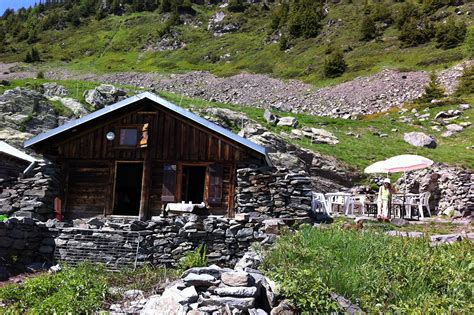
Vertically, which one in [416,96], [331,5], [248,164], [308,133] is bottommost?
[248,164]

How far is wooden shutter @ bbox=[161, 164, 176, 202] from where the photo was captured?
1778 cm

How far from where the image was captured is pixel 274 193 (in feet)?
54.4

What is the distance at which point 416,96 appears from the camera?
155 feet

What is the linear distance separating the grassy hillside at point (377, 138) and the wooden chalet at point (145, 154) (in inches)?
478

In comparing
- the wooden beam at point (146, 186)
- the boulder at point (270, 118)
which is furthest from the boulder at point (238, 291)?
the boulder at point (270, 118)

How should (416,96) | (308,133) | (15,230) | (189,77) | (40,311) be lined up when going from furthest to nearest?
(189,77), (416,96), (308,133), (15,230), (40,311)

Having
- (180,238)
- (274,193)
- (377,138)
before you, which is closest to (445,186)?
(274,193)

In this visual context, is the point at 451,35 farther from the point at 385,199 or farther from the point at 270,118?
the point at 385,199

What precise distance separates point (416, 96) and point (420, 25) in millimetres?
27916

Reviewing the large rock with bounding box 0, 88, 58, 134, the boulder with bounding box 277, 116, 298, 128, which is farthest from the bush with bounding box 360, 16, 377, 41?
the large rock with bounding box 0, 88, 58, 134

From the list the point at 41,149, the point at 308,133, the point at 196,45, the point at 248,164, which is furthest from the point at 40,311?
the point at 196,45

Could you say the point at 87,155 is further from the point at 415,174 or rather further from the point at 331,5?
the point at 331,5

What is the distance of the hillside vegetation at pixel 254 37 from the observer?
62656 millimetres

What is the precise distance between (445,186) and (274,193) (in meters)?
9.25
